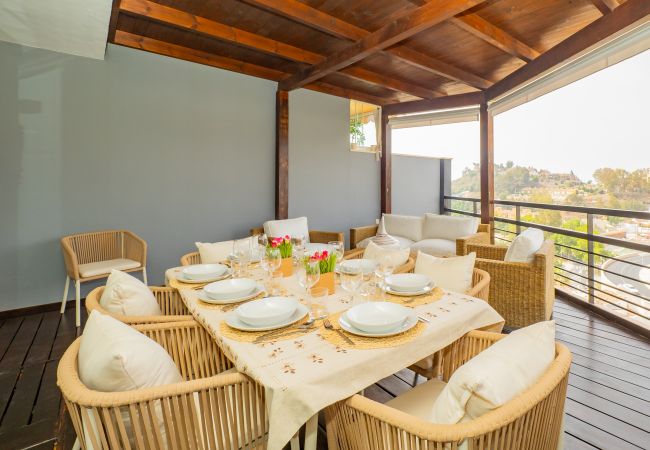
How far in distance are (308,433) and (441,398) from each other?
0.44 meters

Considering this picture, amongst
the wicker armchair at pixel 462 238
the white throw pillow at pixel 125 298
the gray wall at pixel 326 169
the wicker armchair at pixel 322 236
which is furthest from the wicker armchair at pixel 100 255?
the wicker armchair at pixel 462 238

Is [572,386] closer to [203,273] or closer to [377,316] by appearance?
[377,316]

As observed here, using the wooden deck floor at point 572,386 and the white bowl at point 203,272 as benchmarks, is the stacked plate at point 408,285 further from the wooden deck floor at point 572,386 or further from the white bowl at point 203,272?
the white bowl at point 203,272

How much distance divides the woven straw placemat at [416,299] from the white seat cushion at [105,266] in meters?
2.62

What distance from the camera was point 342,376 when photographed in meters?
0.97

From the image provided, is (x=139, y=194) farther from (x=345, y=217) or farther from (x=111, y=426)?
(x=111, y=426)

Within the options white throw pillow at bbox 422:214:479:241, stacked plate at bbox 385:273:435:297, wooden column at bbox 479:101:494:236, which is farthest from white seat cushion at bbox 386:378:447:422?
wooden column at bbox 479:101:494:236

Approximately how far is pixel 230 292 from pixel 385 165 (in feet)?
15.5

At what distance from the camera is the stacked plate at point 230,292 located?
1.50 meters

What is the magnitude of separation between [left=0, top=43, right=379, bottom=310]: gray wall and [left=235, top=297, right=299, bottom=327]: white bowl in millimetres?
2939

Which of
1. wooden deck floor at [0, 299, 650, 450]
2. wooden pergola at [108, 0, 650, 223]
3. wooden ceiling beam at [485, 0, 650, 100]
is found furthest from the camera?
wooden pergola at [108, 0, 650, 223]

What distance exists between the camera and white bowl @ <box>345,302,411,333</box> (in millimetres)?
1167

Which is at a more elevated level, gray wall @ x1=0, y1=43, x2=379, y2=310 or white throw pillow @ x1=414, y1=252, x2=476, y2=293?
gray wall @ x1=0, y1=43, x2=379, y2=310

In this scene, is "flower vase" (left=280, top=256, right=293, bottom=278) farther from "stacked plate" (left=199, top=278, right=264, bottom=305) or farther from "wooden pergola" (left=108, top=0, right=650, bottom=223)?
"wooden pergola" (left=108, top=0, right=650, bottom=223)
